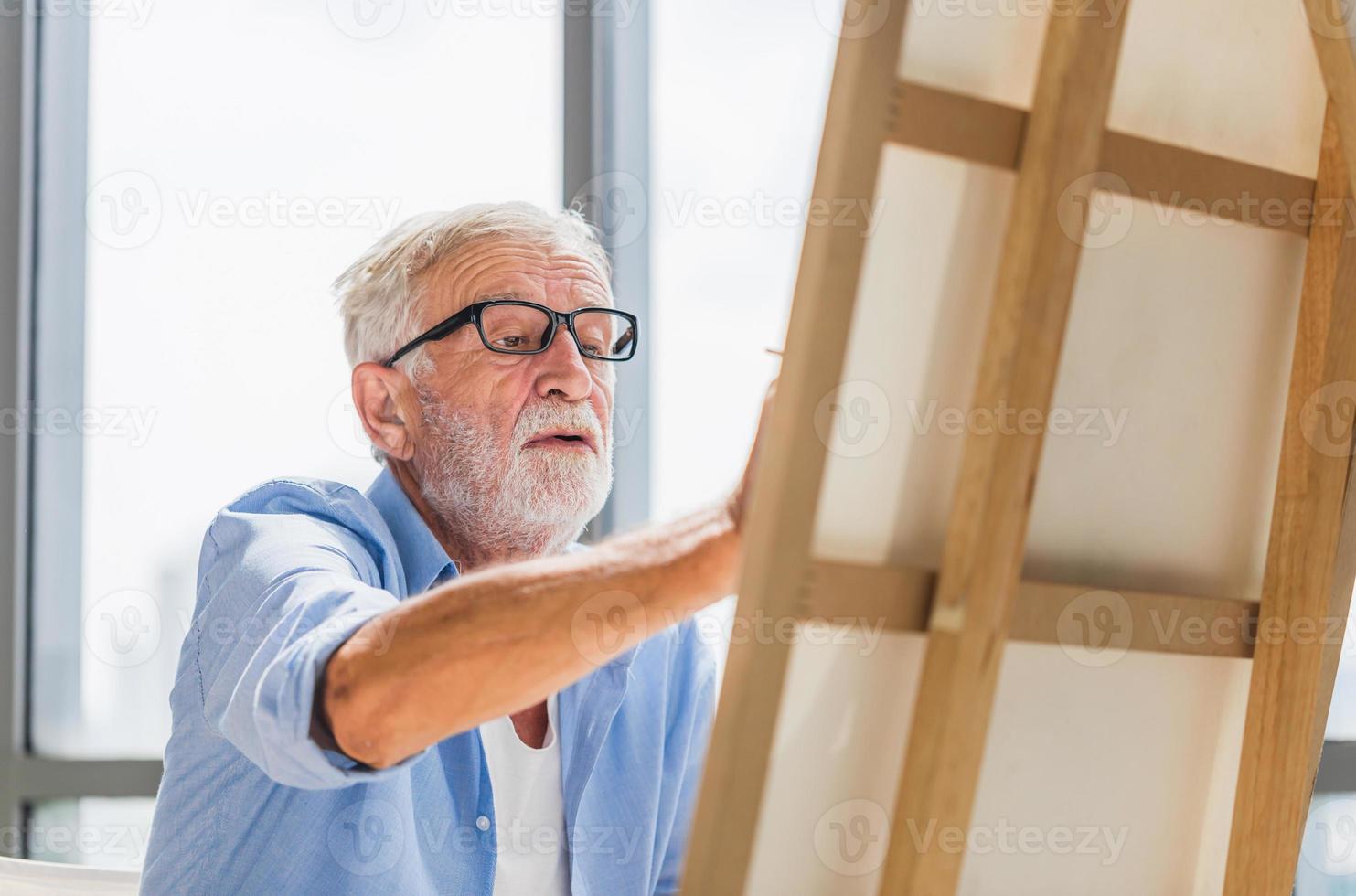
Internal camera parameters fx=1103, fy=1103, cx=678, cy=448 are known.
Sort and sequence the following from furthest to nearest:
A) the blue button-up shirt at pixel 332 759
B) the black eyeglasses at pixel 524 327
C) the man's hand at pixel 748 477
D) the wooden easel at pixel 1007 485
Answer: the black eyeglasses at pixel 524 327
the blue button-up shirt at pixel 332 759
the man's hand at pixel 748 477
the wooden easel at pixel 1007 485

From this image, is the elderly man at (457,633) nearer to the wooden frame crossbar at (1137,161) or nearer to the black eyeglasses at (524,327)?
the black eyeglasses at (524,327)

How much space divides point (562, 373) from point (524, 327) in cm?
9

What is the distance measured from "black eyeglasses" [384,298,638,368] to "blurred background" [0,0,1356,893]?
0.52 m

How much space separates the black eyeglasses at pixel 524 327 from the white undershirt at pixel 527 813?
0.49m

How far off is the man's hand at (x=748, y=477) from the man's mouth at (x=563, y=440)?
2.36 feet

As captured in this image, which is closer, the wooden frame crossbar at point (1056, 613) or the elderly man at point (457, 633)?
the wooden frame crossbar at point (1056, 613)

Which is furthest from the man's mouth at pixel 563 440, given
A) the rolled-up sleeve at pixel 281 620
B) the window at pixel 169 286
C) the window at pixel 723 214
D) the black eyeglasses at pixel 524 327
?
the window at pixel 169 286

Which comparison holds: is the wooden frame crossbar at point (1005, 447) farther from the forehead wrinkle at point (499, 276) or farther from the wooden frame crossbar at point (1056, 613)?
the forehead wrinkle at point (499, 276)

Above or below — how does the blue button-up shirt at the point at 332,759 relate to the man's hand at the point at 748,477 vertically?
below

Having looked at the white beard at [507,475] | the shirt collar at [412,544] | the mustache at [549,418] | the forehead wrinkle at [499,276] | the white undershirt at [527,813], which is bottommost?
the white undershirt at [527,813]

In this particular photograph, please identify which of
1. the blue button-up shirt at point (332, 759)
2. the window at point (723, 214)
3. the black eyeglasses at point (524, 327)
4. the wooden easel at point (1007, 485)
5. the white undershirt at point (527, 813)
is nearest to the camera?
the wooden easel at point (1007, 485)

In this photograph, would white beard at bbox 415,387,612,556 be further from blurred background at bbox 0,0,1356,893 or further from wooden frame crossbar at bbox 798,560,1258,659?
wooden frame crossbar at bbox 798,560,1258,659

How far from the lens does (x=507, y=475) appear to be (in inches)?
58.1

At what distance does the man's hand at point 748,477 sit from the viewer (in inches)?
30.8
